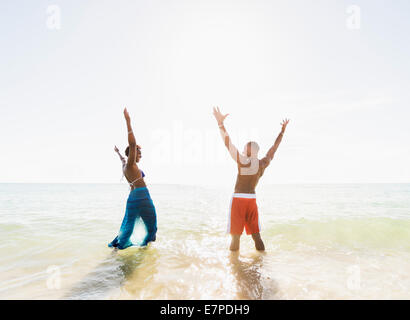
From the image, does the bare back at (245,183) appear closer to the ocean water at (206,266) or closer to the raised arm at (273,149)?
the raised arm at (273,149)

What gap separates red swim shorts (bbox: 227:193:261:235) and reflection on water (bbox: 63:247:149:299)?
2.17 m

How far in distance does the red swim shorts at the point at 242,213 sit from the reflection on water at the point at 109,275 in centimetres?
217

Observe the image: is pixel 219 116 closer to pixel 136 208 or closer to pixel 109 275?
pixel 136 208

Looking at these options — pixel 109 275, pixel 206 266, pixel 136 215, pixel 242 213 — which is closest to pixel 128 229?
pixel 136 215

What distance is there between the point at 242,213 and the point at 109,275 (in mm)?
2888

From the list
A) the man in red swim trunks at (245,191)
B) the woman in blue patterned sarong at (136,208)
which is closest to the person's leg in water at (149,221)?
the woman in blue patterned sarong at (136,208)

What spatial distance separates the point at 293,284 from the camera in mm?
3594

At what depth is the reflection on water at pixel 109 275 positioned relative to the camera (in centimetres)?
339

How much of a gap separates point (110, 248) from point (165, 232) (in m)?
2.35

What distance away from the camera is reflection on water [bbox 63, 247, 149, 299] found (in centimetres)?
339

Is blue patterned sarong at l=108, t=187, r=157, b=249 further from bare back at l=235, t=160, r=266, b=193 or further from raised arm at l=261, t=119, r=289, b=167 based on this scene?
raised arm at l=261, t=119, r=289, b=167

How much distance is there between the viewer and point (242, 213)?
487 centimetres
